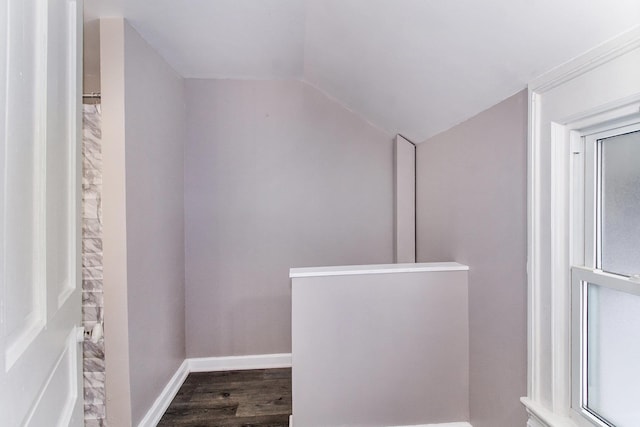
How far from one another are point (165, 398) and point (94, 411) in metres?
0.47

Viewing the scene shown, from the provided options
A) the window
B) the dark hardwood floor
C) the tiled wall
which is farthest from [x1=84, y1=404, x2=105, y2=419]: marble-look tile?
the window

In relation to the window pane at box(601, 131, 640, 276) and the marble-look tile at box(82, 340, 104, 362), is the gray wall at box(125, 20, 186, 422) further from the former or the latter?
the window pane at box(601, 131, 640, 276)

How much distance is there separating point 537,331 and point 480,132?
0.91 metres

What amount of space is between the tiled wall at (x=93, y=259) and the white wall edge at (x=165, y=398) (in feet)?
0.83

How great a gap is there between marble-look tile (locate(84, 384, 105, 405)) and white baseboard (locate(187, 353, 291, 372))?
866 mm

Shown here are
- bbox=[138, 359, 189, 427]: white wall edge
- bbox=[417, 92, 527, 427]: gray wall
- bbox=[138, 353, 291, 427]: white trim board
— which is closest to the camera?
bbox=[417, 92, 527, 427]: gray wall

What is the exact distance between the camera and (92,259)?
5.41 ft

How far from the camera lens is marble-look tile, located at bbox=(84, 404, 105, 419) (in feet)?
5.40

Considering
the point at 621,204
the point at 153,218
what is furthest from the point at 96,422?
the point at 621,204

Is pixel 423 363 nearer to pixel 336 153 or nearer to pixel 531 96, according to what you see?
pixel 531 96

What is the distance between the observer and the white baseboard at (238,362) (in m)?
2.50

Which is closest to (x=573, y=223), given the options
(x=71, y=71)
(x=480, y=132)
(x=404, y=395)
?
(x=480, y=132)

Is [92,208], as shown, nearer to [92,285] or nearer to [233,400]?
[92,285]

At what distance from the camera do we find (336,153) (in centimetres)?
259
